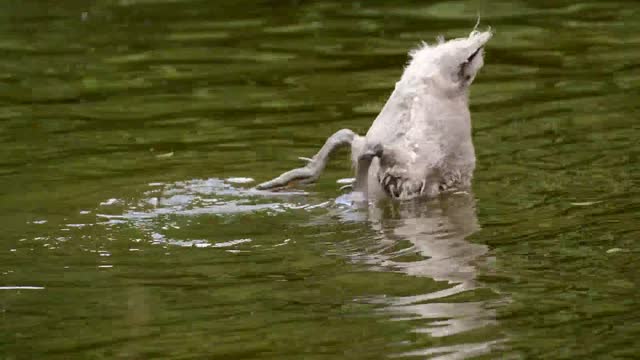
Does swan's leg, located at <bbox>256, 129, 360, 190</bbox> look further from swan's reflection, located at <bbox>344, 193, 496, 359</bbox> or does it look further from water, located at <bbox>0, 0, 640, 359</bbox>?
swan's reflection, located at <bbox>344, 193, 496, 359</bbox>

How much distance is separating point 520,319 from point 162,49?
860cm

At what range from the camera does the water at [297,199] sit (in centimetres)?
748

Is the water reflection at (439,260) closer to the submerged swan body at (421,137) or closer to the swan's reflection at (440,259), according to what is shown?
the swan's reflection at (440,259)

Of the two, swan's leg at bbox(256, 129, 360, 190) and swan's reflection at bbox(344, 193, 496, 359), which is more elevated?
swan's leg at bbox(256, 129, 360, 190)

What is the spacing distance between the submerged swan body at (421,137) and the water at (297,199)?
0.17 m

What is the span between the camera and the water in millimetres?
7484

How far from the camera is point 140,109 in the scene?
13.1m

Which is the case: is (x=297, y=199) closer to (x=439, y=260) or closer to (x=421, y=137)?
(x=421, y=137)

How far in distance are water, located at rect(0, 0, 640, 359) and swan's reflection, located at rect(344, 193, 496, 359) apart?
2cm

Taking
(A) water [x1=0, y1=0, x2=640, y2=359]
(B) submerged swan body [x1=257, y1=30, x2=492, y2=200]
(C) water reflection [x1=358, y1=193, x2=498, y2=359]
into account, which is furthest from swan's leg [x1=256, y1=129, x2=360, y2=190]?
(C) water reflection [x1=358, y1=193, x2=498, y2=359]

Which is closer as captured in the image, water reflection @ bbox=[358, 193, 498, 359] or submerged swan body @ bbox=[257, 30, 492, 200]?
water reflection @ bbox=[358, 193, 498, 359]

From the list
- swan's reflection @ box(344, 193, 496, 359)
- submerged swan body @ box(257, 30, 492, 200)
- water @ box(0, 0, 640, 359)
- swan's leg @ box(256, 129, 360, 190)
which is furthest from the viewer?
swan's leg @ box(256, 129, 360, 190)

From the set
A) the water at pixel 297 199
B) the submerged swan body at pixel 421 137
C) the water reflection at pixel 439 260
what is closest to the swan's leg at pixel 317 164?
the submerged swan body at pixel 421 137

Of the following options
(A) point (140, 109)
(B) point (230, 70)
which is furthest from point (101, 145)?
(B) point (230, 70)
